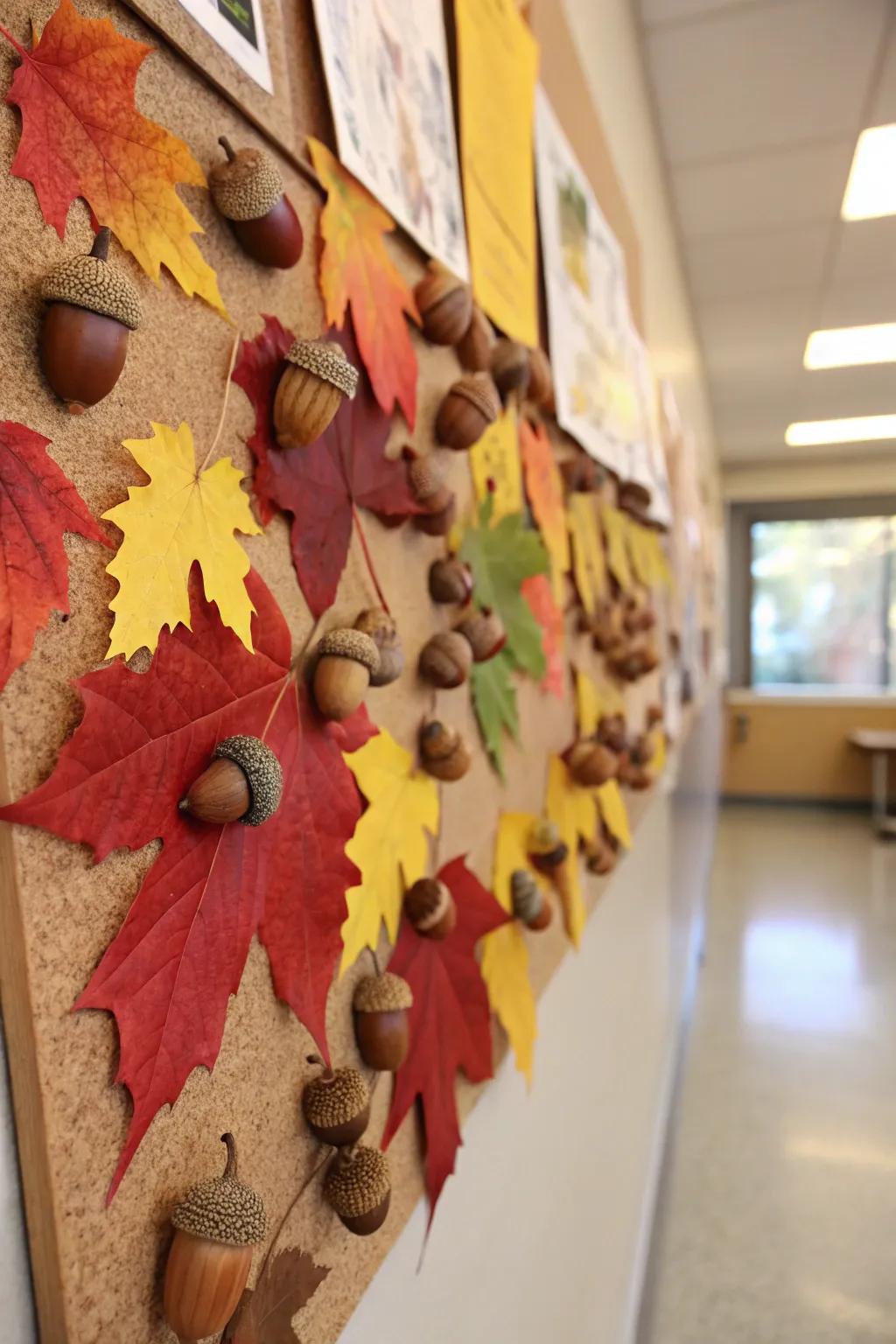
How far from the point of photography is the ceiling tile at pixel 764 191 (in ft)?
6.63

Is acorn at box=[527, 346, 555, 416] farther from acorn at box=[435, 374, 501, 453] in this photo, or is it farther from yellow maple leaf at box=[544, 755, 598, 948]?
yellow maple leaf at box=[544, 755, 598, 948]

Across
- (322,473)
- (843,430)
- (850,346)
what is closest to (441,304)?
(322,473)

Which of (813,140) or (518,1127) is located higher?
(813,140)

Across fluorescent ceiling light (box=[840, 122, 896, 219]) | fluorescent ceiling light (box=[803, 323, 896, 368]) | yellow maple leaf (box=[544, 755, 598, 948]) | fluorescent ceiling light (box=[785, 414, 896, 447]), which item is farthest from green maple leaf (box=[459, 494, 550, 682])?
fluorescent ceiling light (box=[785, 414, 896, 447])

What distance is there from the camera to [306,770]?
0.32 metres

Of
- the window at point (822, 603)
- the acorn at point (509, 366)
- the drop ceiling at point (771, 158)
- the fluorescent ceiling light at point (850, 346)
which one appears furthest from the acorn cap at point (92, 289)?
the window at point (822, 603)

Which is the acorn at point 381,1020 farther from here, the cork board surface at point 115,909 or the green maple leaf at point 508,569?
the green maple leaf at point 508,569

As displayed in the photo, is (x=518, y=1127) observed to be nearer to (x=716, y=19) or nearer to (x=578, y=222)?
(x=578, y=222)

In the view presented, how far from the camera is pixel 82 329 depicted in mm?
211

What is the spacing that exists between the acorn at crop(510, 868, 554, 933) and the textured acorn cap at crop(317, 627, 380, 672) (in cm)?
29

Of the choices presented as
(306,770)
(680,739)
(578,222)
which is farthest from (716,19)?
(306,770)

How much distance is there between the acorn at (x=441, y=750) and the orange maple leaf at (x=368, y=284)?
152 millimetres

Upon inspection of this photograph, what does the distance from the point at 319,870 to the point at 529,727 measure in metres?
0.36

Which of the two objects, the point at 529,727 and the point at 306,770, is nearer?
the point at 306,770
